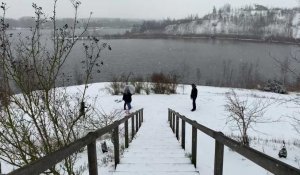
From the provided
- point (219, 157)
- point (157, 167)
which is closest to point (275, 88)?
point (157, 167)

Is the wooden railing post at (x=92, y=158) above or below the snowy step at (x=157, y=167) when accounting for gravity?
above

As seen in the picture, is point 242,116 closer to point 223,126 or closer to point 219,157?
point 223,126

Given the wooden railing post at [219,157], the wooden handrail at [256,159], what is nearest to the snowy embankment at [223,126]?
the wooden railing post at [219,157]

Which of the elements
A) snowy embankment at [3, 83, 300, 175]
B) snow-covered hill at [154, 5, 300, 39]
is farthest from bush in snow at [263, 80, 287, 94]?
snow-covered hill at [154, 5, 300, 39]

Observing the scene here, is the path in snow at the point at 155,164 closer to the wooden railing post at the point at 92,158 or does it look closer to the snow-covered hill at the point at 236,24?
the wooden railing post at the point at 92,158

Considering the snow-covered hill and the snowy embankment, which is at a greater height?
the snow-covered hill

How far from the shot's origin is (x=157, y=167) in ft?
13.7

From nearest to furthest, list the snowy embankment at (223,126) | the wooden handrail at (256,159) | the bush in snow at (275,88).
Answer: the wooden handrail at (256,159), the snowy embankment at (223,126), the bush in snow at (275,88)

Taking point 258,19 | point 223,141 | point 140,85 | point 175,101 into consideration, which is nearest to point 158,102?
point 175,101

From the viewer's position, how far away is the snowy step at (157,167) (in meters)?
4.09

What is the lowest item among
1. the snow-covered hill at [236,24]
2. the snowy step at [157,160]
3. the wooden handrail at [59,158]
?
the snowy step at [157,160]

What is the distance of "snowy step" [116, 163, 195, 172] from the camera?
4.09m

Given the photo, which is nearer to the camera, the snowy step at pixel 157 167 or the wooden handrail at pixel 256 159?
the wooden handrail at pixel 256 159

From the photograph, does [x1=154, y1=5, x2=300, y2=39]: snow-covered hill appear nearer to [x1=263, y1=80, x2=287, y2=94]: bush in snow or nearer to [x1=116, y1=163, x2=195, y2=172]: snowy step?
[x1=263, y1=80, x2=287, y2=94]: bush in snow
